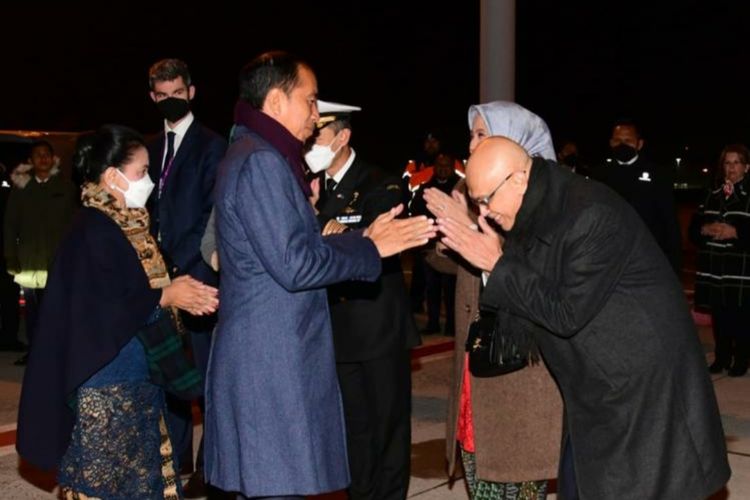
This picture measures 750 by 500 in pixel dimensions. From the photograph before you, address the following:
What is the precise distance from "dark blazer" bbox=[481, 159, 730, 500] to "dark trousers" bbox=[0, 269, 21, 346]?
8.46 metres

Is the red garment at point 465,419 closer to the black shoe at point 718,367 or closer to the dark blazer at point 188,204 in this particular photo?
the dark blazer at point 188,204

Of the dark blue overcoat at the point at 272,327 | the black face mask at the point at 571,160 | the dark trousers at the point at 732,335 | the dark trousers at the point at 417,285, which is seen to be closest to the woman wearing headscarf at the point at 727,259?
the dark trousers at the point at 732,335

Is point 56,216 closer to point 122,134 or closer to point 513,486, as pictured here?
point 122,134

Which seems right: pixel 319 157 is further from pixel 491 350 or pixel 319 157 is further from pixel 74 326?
pixel 491 350

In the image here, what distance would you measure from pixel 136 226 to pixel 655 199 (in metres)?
4.82

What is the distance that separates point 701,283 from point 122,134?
5.94 meters

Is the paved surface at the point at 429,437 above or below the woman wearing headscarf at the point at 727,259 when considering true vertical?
below

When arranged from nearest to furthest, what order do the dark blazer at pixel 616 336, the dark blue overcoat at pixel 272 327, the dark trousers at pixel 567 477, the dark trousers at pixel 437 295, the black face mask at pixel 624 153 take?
1. the dark blazer at pixel 616 336
2. the dark blue overcoat at pixel 272 327
3. the dark trousers at pixel 567 477
4. the black face mask at pixel 624 153
5. the dark trousers at pixel 437 295

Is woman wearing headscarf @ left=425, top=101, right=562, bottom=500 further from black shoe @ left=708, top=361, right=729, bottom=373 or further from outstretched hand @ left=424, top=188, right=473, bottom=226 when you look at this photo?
black shoe @ left=708, top=361, right=729, bottom=373

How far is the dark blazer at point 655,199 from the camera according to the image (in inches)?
314

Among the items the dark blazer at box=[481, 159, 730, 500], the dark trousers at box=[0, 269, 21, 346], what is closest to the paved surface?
the dark trousers at box=[0, 269, 21, 346]

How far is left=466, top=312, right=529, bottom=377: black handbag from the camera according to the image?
3.69 meters

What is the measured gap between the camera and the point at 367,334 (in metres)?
5.12

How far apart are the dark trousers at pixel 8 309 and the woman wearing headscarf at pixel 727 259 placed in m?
6.48
